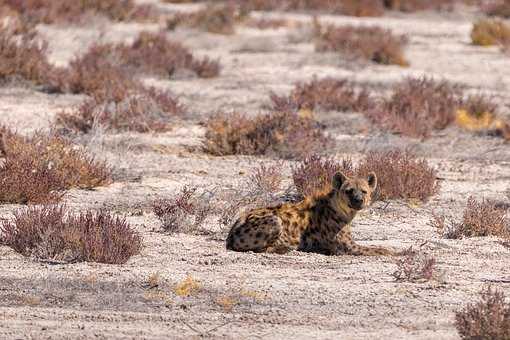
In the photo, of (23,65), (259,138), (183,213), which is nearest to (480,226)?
(183,213)

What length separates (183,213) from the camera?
10.6m

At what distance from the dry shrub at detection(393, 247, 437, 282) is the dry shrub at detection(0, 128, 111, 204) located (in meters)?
3.63

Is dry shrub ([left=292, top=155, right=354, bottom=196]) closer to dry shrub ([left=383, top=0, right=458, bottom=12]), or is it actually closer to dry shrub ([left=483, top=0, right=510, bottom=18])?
dry shrub ([left=383, top=0, right=458, bottom=12])

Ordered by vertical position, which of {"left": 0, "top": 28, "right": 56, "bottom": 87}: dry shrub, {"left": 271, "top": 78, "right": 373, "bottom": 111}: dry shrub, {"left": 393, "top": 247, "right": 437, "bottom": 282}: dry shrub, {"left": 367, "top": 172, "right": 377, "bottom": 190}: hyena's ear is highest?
{"left": 367, "top": 172, "right": 377, "bottom": 190}: hyena's ear

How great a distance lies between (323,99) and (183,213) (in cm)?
730

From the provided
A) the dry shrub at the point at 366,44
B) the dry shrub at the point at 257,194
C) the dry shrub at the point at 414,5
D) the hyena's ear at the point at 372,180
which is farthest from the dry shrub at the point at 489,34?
the hyena's ear at the point at 372,180

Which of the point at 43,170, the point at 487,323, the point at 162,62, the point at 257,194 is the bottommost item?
the point at 162,62

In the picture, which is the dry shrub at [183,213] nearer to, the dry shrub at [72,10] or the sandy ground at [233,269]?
the sandy ground at [233,269]

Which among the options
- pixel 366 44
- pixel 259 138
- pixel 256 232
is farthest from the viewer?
pixel 366 44

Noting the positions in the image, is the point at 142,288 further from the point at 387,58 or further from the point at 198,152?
the point at 387,58

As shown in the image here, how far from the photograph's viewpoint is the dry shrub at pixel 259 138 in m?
14.5

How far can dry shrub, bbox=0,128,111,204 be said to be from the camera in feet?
37.1

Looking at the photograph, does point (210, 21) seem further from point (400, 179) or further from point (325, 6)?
point (400, 179)

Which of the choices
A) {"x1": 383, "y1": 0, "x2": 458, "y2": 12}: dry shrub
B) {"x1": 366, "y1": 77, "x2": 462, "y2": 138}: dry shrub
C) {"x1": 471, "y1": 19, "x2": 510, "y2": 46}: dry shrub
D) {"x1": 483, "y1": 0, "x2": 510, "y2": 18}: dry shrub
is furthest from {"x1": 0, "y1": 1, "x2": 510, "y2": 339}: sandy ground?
{"x1": 483, "y1": 0, "x2": 510, "y2": 18}: dry shrub
